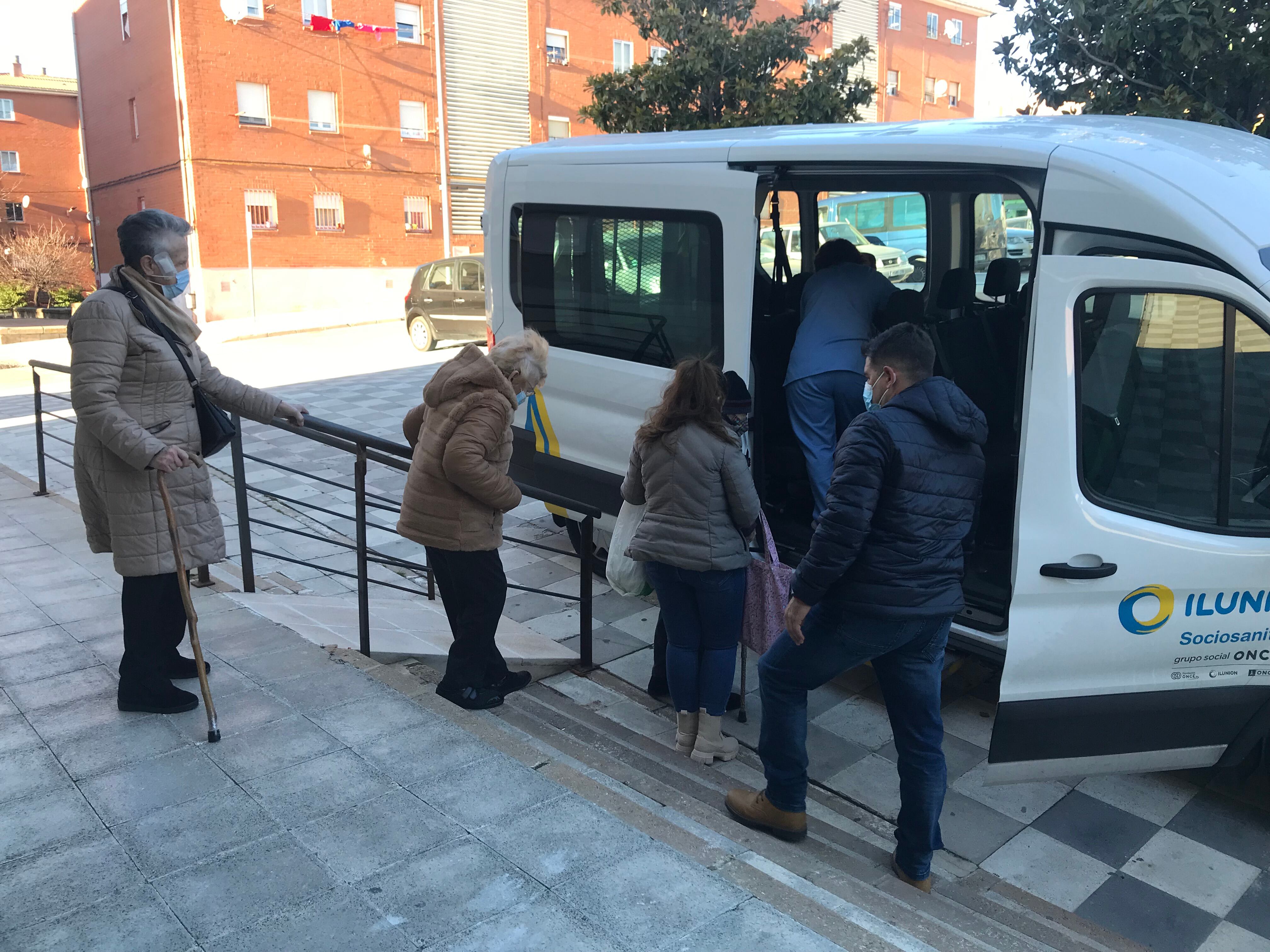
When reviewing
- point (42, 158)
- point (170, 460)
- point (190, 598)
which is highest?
point (42, 158)

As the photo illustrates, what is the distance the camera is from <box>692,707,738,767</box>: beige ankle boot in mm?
4152

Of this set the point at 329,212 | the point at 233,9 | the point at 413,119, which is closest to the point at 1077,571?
the point at 329,212

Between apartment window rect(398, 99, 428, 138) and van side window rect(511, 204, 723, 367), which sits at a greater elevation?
apartment window rect(398, 99, 428, 138)

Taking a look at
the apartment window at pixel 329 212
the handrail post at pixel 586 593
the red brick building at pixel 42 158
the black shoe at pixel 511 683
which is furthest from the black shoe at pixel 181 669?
the red brick building at pixel 42 158

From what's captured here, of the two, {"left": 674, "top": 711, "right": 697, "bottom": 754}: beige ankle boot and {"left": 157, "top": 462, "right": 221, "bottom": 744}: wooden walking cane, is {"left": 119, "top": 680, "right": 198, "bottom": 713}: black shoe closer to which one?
{"left": 157, "top": 462, "right": 221, "bottom": 744}: wooden walking cane

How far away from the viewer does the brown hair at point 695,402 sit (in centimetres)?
380

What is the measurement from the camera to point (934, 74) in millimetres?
43469

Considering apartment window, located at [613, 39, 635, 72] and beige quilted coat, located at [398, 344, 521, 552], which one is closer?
beige quilted coat, located at [398, 344, 521, 552]

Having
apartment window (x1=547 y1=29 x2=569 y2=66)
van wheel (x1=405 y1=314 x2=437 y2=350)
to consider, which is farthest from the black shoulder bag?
apartment window (x1=547 y1=29 x2=569 y2=66)

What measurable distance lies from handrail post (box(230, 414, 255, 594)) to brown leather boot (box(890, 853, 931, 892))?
11.9 feet

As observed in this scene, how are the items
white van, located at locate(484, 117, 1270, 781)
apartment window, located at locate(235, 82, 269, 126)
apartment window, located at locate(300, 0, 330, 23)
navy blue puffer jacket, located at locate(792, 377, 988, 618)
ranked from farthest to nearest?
apartment window, located at locate(300, 0, 330, 23)
apartment window, located at locate(235, 82, 269, 126)
white van, located at locate(484, 117, 1270, 781)
navy blue puffer jacket, located at locate(792, 377, 988, 618)

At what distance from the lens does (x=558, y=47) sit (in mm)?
33156

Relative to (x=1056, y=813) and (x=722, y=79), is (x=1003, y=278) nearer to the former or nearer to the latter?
(x=1056, y=813)

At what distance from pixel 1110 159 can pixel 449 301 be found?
601 inches
